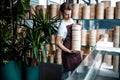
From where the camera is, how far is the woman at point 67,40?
2.71 meters

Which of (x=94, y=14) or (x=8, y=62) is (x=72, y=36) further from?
(x=8, y=62)

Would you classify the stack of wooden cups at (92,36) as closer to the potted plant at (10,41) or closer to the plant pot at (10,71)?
the potted plant at (10,41)

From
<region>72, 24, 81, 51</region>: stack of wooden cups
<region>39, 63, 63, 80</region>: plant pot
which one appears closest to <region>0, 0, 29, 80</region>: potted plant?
<region>39, 63, 63, 80</region>: plant pot

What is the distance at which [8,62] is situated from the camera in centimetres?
352

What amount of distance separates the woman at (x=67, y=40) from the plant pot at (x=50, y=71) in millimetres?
1193

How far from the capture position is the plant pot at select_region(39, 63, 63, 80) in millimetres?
4062

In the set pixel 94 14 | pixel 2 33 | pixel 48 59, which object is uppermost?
pixel 94 14

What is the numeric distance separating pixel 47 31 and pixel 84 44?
716 mm

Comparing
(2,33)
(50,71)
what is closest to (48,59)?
(50,71)

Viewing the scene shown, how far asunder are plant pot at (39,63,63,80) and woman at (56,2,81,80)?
1193 mm

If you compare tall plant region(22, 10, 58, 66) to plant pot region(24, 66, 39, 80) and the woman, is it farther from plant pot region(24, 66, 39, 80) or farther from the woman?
the woman

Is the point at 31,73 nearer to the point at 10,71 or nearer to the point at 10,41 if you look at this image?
the point at 10,71

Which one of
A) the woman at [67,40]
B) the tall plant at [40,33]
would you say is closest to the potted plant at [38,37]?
the tall plant at [40,33]

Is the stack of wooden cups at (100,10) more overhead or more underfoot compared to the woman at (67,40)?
more overhead
